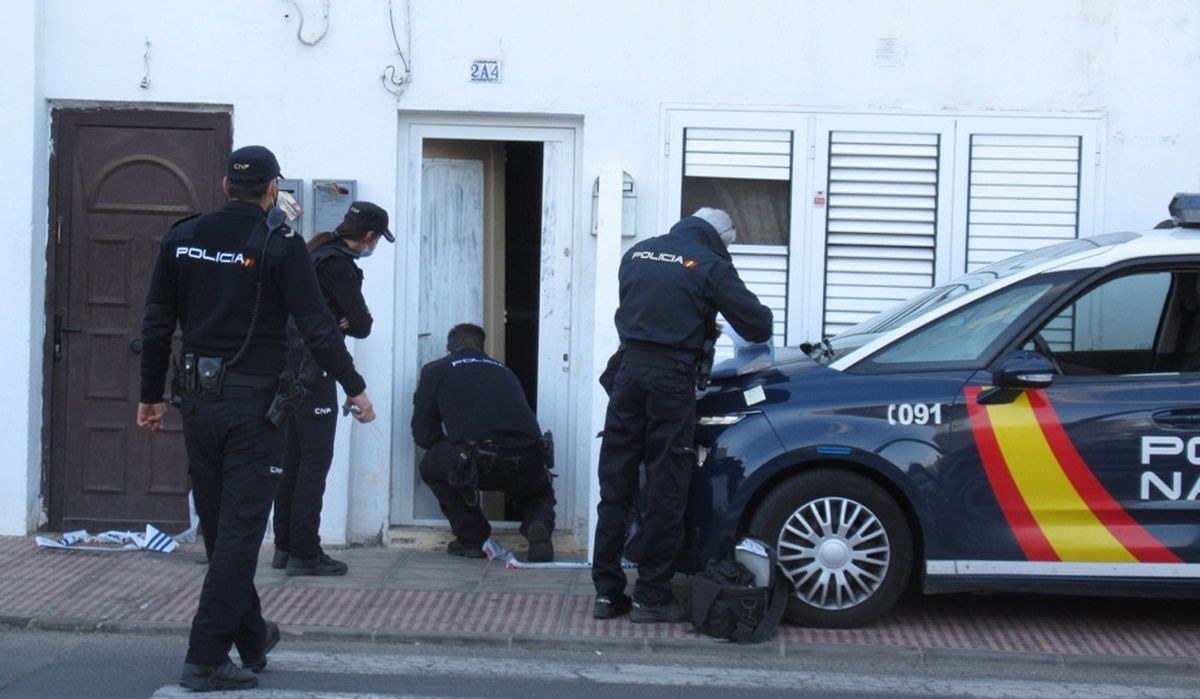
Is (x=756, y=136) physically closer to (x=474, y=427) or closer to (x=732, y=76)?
(x=732, y=76)

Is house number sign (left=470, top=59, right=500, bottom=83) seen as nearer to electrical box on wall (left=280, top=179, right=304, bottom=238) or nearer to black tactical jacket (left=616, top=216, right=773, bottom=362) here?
electrical box on wall (left=280, top=179, right=304, bottom=238)

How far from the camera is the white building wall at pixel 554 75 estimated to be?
8.61 metres

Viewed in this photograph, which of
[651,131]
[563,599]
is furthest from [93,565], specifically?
[651,131]

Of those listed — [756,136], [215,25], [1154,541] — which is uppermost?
[215,25]

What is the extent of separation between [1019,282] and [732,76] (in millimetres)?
2416

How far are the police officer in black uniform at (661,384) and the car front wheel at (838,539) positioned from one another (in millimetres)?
455

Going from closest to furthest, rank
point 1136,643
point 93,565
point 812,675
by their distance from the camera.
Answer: point 812,675, point 1136,643, point 93,565

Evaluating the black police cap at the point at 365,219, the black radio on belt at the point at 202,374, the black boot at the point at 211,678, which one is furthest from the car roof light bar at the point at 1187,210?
the black boot at the point at 211,678

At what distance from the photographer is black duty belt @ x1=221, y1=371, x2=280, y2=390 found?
5766 mm

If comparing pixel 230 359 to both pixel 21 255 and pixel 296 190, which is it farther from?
pixel 21 255

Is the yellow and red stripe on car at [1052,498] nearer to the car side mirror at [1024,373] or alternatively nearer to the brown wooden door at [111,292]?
the car side mirror at [1024,373]

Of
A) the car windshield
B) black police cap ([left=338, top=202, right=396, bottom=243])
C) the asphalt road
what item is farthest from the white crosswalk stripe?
black police cap ([left=338, top=202, right=396, bottom=243])

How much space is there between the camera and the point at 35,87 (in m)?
8.65

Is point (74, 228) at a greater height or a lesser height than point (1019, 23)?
lesser
